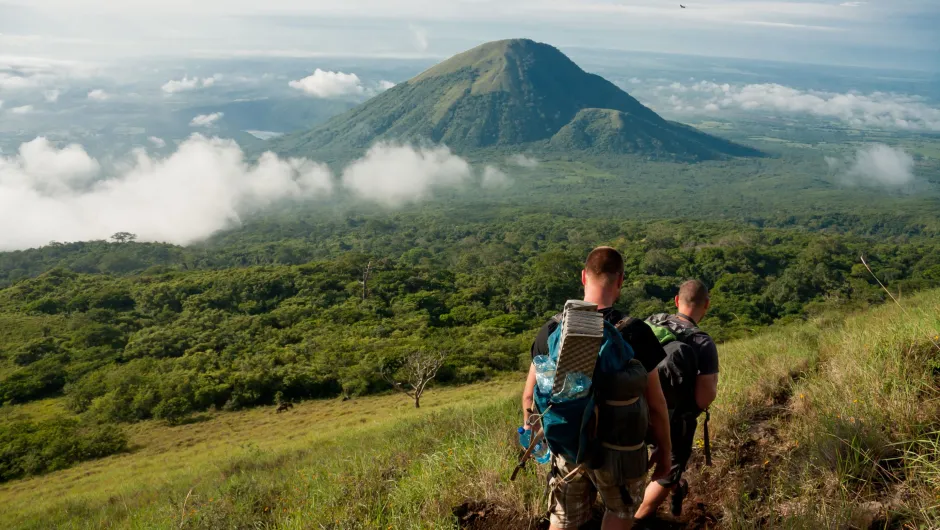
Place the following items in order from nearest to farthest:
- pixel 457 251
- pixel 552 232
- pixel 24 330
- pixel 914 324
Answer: pixel 914 324 → pixel 24 330 → pixel 457 251 → pixel 552 232

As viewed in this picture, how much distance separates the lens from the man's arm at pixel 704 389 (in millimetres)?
3365

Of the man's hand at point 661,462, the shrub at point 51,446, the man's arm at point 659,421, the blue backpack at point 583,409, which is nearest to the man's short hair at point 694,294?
the man's arm at point 659,421

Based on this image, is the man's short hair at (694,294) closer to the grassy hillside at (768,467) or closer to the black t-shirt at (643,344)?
the black t-shirt at (643,344)

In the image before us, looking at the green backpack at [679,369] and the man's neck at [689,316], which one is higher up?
the man's neck at [689,316]

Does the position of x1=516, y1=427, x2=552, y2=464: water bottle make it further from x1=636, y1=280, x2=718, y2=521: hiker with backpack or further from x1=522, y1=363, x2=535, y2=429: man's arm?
x1=636, y1=280, x2=718, y2=521: hiker with backpack

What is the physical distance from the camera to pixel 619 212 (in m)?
152

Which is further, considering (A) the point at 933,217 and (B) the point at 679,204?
(B) the point at 679,204

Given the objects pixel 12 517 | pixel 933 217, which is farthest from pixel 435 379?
pixel 933 217

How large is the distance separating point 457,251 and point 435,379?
69.6 metres

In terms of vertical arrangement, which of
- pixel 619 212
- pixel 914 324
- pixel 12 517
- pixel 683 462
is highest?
pixel 914 324

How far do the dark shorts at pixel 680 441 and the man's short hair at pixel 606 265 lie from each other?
1330mm

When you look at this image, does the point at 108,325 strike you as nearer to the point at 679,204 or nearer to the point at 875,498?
the point at 875,498

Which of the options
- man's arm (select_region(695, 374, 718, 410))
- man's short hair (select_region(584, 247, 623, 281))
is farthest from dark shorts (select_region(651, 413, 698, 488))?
man's short hair (select_region(584, 247, 623, 281))

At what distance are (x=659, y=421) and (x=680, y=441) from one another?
903mm
